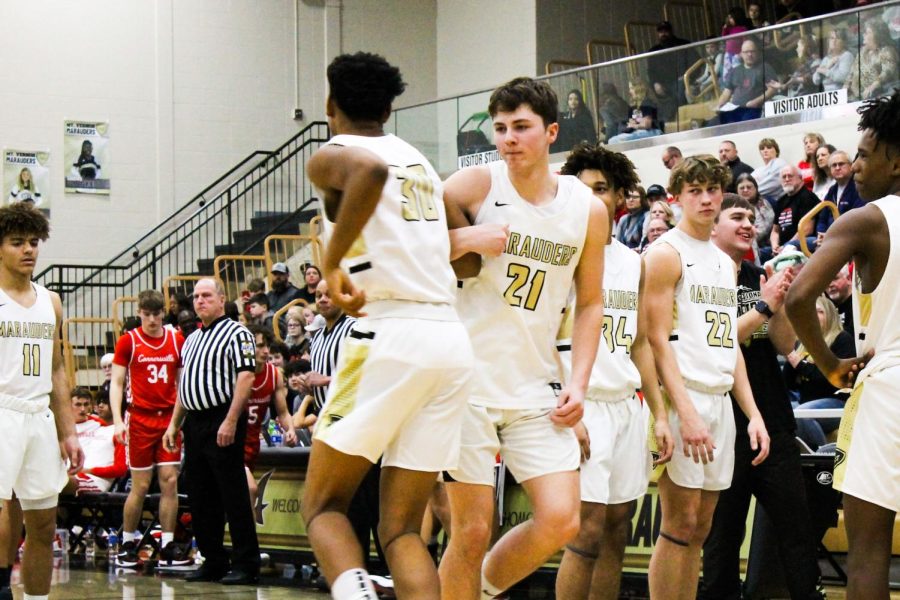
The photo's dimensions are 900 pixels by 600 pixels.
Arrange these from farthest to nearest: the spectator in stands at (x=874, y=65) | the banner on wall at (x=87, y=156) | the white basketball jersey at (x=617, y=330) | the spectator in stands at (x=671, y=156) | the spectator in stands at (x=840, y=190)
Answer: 1. the banner on wall at (x=87, y=156)
2. the spectator in stands at (x=671, y=156)
3. the spectator in stands at (x=874, y=65)
4. the spectator in stands at (x=840, y=190)
5. the white basketball jersey at (x=617, y=330)

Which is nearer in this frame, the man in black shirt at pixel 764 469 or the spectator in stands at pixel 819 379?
the man in black shirt at pixel 764 469

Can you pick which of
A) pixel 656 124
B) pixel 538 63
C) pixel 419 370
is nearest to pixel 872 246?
pixel 419 370

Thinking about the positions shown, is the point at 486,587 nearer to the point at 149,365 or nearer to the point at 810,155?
the point at 149,365

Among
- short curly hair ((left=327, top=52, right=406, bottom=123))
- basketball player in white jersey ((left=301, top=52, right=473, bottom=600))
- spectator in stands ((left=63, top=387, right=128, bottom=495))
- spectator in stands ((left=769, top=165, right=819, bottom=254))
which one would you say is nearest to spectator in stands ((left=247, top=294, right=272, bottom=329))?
spectator in stands ((left=63, top=387, right=128, bottom=495))

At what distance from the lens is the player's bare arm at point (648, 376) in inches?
224

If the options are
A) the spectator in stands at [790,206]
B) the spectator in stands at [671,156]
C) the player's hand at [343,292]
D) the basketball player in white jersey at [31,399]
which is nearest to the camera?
the player's hand at [343,292]

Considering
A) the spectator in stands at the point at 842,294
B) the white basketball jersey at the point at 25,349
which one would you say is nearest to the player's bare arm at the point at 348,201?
the white basketball jersey at the point at 25,349

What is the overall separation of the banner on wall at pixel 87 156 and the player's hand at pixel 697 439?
17407mm

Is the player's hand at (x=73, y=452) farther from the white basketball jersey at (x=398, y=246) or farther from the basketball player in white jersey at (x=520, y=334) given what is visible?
the white basketball jersey at (x=398, y=246)

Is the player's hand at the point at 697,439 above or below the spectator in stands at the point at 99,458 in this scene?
above


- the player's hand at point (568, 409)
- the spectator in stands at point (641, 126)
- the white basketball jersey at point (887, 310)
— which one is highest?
the spectator in stands at point (641, 126)

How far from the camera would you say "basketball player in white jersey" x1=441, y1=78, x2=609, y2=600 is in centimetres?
463

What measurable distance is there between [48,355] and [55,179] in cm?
1494

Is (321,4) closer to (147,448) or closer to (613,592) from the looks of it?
(147,448)
